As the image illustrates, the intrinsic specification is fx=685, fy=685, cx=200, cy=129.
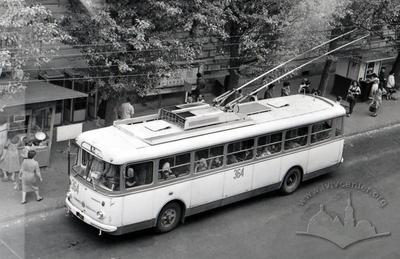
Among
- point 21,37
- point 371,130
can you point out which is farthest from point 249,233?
point 371,130

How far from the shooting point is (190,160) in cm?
1702

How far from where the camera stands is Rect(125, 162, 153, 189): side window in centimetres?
1586

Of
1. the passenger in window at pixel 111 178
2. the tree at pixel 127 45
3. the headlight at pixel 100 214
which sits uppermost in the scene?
the tree at pixel 127 45

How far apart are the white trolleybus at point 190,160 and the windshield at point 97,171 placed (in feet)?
0.08

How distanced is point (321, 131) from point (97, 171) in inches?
290

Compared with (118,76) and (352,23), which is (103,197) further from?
(352,23)

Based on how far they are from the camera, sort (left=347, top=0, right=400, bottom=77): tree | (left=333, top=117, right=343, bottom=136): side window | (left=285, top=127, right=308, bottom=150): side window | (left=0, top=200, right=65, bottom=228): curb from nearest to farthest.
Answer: (left=0, top=200, right=65, bottom=228): curb
(left=285, top=127, right=308, bottom=150): side window
(left=333, top=117, right=343, bottom=136): side window
(left=347, top=0, right=400, bottom=77): tree

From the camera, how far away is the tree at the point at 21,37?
54.9 ft

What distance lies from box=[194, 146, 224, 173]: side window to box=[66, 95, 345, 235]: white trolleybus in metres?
0.03

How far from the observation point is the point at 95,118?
24969mm

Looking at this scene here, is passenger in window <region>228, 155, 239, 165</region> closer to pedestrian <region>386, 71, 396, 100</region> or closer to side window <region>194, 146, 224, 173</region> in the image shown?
side window <region>194, 146, 224, 173</region>

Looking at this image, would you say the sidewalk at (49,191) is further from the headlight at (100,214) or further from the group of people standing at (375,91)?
the headlight at (100,214)

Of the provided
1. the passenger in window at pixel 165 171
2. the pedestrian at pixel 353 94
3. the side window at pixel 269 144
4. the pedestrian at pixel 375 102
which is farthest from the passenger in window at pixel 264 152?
the pedestrian at pixel 375 102

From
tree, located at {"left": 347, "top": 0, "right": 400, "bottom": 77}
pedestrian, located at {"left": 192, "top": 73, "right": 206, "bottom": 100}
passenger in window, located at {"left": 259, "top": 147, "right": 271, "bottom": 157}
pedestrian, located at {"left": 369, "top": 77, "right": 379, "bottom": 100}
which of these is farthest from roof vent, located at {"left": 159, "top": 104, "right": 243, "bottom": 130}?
pedestrian, located at {"left": 369, "top": 77, "right": 379, "bottom": 100}
